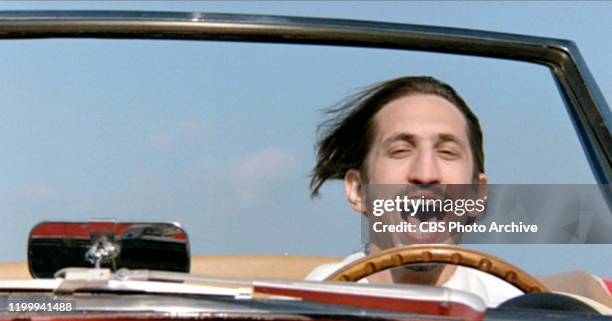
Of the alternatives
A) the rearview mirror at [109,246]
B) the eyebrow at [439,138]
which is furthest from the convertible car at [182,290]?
the eyebrow at [439,138]

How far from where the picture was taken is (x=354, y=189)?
2.10 meters

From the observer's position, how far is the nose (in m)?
1.99

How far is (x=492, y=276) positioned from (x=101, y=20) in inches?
35.7

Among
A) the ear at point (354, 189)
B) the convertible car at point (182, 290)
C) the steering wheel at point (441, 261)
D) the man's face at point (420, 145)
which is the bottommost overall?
the convertible car at point (182, 290)

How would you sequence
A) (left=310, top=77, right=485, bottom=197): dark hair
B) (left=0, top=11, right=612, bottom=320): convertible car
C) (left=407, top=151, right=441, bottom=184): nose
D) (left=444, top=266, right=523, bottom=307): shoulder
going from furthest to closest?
(left=310, top=77, right=485, bottom=197): dark hair < (left=407, top=151, right=441, bottom=184): nose < (left=444, top=266, right=523, bottom=307): shoulder < (left=0, top=11, right=612, bottom=320): convertible car

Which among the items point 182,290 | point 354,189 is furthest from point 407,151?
point 182,290

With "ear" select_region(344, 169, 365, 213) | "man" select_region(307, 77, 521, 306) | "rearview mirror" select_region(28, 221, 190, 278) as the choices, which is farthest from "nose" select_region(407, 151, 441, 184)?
"rearview mirror" select_region(28, 221, 190, 278)

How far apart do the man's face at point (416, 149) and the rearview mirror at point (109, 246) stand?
0.62 metres

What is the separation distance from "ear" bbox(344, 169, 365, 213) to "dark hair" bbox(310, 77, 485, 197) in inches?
0.6

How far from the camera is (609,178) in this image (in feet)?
6.61

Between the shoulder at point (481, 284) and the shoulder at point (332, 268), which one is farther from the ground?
the shoulder at point (332, 268)

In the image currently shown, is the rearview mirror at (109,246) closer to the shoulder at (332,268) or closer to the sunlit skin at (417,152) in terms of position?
the shoulder at (332,268)

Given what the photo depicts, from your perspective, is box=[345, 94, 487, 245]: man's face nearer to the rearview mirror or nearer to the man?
the man

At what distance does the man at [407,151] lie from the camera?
192 cm
